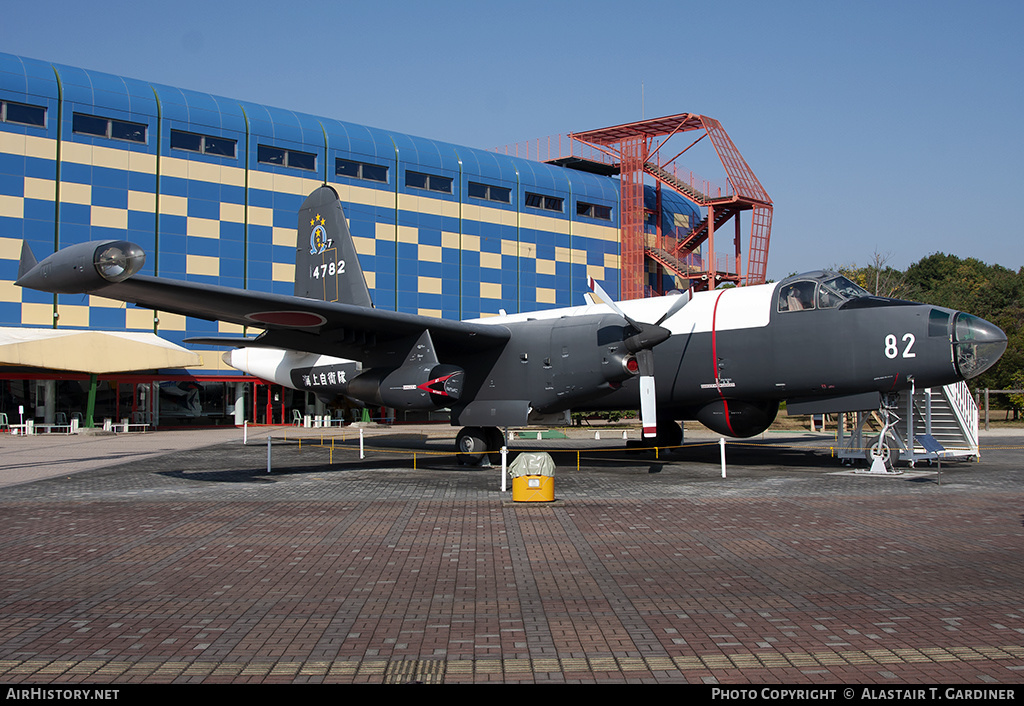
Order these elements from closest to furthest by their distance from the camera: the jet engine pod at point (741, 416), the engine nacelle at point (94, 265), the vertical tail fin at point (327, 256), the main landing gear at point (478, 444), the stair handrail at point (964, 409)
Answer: the engine nacelle at point (94, 265)
the jet engine pod at point (741, 416)
the main landing gear at point (478, 444)
the stair handrail at point (964, 409)
the vertical tail fin at point (327, 256)

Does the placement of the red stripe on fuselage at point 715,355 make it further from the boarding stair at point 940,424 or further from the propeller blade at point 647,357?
the boarding stair at point 940,424

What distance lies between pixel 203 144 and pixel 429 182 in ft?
48.3

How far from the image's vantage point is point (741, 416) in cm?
1952

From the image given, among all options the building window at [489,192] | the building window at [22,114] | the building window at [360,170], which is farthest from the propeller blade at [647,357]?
the building window at [489,192]

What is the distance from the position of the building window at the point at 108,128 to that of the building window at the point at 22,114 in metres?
1.52

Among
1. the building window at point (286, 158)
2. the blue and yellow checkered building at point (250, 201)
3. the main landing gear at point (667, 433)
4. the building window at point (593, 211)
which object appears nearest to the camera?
the main landing gear at point (667, 433)

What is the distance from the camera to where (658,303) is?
66.4 feet

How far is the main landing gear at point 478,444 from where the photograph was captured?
2133cm

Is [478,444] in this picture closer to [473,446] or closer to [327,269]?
[473,446]

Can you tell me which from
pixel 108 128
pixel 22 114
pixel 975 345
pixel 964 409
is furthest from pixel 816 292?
pixel 22 114

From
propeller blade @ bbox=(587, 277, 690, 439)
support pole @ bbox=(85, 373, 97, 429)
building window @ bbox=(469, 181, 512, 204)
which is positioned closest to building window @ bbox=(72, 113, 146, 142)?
support pole @ bbox=(85, 373, 97, 429)

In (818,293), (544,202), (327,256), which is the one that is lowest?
(818,293)
